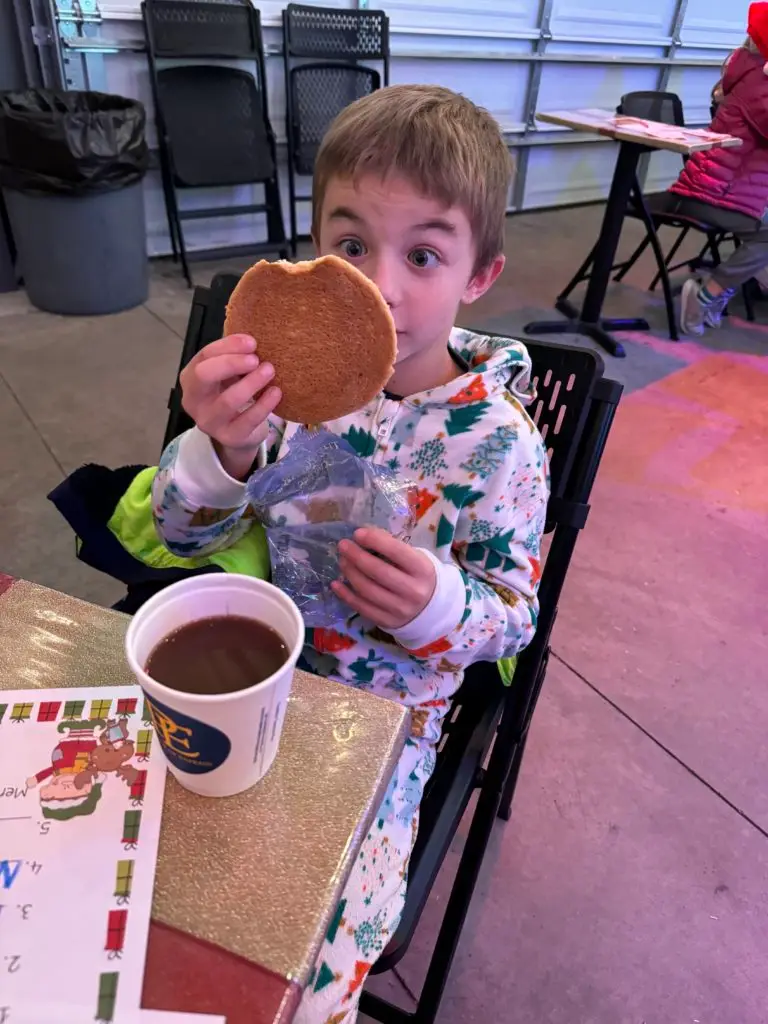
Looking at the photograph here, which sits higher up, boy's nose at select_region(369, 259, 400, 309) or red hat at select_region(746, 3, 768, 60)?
red hat at select_region(746, 3, 768, 60)

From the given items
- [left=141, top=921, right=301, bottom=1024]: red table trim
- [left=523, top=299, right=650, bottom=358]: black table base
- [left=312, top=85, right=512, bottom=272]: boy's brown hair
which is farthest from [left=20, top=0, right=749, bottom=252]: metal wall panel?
[left=141, top=921, right=301, bottom=1024]: red table trim

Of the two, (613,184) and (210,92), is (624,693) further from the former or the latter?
(210,92)

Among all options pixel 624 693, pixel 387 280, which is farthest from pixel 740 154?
pixel 387 280

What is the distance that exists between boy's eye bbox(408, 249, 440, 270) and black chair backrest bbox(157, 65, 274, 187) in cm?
335

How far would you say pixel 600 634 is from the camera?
2.02 m

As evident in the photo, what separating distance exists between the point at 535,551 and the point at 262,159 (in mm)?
3711

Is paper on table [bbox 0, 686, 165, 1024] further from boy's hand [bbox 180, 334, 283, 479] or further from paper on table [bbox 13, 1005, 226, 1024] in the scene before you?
boy's hand [bbox 180, 334, 283, 479]

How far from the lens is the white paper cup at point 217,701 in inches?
19.9

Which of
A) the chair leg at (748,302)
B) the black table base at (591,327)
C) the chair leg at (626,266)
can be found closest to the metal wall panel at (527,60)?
the chair leg at (626,266)

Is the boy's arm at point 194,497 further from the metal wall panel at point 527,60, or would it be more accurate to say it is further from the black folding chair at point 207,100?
the metal wall panel at point 527,60

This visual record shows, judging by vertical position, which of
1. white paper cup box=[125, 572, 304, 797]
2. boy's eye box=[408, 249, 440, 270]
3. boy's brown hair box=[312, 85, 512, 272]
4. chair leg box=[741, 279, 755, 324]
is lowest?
chair leg box=[741, 279, 755, 324]

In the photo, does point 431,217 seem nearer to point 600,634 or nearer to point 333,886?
point 333,886

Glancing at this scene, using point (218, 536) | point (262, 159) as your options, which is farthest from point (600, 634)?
point (262, 159)

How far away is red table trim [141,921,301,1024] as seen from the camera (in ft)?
1.45
